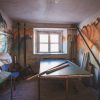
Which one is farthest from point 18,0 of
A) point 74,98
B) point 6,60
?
point 74,98

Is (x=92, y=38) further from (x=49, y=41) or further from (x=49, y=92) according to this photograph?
(x=49, y=41)

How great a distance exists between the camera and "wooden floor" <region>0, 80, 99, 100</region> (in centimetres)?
363

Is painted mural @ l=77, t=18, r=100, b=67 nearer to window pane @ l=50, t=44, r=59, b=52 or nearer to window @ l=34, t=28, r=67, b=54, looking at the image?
window @ l=34, t=28, r=67, b=54

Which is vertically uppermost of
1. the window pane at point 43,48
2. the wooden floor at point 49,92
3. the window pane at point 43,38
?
the window pane at point 43,38

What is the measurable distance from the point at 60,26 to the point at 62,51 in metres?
1.15

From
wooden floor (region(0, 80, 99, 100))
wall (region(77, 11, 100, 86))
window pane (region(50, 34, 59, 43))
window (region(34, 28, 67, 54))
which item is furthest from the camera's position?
window pane (region(50, 34, 59, 43))

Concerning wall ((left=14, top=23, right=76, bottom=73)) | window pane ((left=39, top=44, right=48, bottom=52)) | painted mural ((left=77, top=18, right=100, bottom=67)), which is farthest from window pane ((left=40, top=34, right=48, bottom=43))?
painted mural ((left=77, top=18, right=100, bottom=67))

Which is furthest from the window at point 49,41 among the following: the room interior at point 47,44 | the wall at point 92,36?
the wall at point 92,36

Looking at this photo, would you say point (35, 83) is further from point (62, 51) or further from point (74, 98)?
point (62, 51)

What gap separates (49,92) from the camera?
4.01m

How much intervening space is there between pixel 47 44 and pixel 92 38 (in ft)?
7.93

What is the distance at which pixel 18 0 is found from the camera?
321cm

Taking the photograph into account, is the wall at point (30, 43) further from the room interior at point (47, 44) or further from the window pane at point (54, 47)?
the window pane at point (54, 47)

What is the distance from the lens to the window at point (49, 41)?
6585 mm
